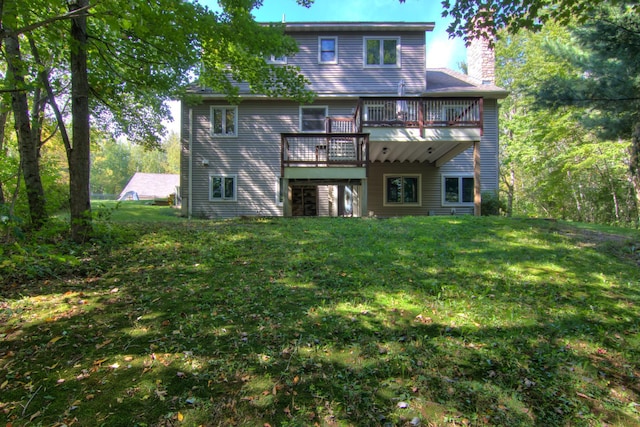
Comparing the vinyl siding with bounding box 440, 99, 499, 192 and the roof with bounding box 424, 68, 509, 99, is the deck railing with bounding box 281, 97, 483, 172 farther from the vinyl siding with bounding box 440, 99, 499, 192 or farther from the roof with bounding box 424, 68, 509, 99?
the vinyl siding with bounding box 440, 99, 499, 192

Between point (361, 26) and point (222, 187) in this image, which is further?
point (222, 187)

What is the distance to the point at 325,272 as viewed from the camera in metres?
4.82

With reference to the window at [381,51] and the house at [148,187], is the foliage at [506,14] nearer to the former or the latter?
the window at [381,51]

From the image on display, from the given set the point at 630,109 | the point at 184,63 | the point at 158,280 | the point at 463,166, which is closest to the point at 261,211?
the point at 184,63

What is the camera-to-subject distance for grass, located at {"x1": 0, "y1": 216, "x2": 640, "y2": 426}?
90.6 inches

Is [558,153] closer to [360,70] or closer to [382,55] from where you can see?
[382,55]

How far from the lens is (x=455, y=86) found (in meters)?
15.0

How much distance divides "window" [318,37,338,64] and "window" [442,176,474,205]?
7419 millimetres

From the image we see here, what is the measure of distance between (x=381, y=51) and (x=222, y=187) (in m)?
9.40

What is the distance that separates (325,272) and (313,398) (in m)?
2.49

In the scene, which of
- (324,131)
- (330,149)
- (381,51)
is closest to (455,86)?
(381,51)

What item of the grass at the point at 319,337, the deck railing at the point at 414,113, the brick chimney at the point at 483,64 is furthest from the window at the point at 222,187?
the brick chimney at the point at 483,64

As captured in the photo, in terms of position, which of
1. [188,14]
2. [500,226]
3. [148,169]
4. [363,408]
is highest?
[148,169]

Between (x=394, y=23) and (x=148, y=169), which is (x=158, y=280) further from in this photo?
(x=148, y=169)
